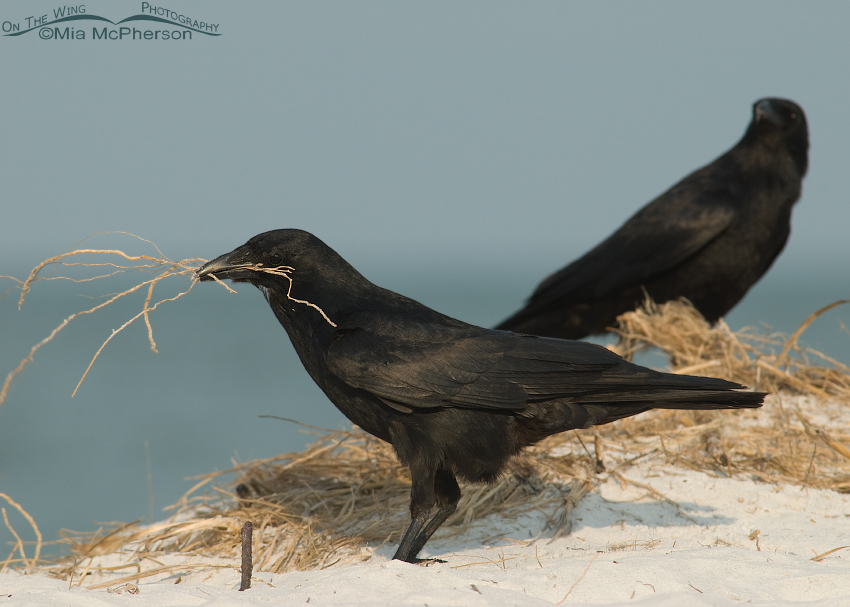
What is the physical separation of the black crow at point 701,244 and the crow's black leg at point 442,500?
4.02 m

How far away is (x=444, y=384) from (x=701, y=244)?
4473mm

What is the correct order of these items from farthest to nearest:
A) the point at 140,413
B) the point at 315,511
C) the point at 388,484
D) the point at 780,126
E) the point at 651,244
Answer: the point at 140,413
the point at 780,126
the point at 651,244
the point at 388,484
the point at 315,511

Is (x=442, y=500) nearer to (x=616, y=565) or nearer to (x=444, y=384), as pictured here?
(x=444, y=384)

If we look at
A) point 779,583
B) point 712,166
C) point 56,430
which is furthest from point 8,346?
point 779,583

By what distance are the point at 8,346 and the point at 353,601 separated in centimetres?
4561

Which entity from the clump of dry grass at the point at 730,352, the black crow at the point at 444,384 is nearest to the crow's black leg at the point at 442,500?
the black crow at the point at 444,384

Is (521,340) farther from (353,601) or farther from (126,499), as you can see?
(126,499)

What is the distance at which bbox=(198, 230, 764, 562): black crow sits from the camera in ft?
10.7

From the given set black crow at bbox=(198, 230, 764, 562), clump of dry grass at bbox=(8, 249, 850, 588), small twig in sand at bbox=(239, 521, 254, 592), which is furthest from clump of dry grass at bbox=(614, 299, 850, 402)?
small twig in sand at bbox=(239, 521, 254, 592)

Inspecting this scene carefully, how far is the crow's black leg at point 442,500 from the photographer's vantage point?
3401 millimetres

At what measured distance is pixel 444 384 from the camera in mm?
3258

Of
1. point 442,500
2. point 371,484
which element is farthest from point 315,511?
point 442,500

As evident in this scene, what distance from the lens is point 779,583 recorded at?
265 centimetres

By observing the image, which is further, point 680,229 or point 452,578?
point 680,229
